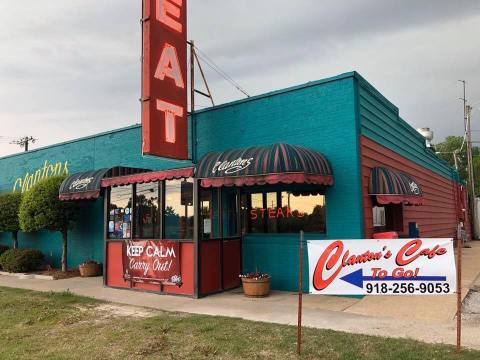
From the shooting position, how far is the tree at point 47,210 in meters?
14.7

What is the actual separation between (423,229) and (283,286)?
8.30 m

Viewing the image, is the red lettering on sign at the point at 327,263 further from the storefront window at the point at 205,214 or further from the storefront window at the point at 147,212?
the storefront window at the point at 147,212

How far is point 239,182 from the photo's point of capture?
30.8 ft

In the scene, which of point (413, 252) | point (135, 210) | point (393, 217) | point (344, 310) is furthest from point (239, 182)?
point (393, 217)

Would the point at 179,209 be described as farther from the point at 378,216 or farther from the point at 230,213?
the point at 378,216

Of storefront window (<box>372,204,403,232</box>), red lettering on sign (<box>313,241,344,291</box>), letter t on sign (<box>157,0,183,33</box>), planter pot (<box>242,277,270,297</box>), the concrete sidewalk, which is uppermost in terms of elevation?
letter t on sign (<box>157,0,183,33</box>)

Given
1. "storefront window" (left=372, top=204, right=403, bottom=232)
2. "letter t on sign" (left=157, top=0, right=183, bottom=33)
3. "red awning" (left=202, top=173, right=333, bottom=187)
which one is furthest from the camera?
"storefront window" (left=372, top=204, right=403, bottom=232)

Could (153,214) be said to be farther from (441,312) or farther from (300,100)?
(441,312)

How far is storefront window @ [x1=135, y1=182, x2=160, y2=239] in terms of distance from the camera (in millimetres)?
11864

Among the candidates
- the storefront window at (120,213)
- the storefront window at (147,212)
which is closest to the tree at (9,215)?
the storefront window at (120,213)

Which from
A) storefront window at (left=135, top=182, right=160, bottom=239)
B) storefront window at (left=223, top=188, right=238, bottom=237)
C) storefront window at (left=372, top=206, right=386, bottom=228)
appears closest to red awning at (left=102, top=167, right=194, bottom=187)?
storefront window at (left=135, top=182, right=160, bottom=239)

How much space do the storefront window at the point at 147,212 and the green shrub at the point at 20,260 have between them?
20.4 feet

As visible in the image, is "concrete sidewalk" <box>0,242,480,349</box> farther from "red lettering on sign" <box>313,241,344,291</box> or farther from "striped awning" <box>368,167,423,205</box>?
"striped awning" <box>368,167,423,205</box>

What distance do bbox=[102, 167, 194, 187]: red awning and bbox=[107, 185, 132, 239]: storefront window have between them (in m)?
0.69
